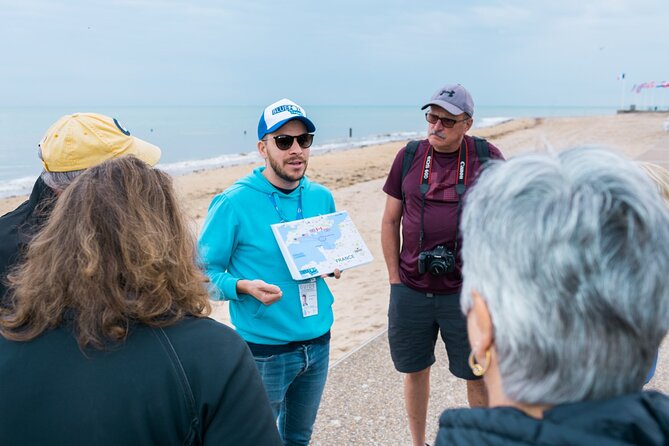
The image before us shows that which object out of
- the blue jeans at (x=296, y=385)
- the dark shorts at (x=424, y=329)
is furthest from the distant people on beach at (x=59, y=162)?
the dark shorts at (x=424, y=329)

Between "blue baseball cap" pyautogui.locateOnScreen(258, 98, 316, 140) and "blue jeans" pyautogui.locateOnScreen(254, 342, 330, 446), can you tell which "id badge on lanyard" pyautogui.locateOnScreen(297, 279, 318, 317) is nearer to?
"blue jeans" pyautogui.locateOnScreen(254, 342, 330, 446)

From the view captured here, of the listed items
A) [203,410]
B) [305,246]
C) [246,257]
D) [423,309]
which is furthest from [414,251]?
[203,410]

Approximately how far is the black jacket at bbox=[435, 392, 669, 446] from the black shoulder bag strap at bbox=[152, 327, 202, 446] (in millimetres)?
668

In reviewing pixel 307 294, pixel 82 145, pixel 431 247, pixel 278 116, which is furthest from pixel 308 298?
pixel 82 145

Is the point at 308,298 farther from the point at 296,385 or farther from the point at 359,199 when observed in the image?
the point at 359,199

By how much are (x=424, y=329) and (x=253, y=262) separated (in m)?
1.17

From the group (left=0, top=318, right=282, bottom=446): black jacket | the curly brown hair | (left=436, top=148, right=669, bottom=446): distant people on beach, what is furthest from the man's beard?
(left=436, top=148, right=669, bottom=446): distant people on beach

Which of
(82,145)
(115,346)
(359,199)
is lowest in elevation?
(359,199)

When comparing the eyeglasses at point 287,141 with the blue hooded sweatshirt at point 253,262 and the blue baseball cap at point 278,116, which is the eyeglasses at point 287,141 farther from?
the blue hooded sweatshirt at point 253,262

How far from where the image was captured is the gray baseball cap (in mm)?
3230

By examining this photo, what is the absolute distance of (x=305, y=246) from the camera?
2.77 meters

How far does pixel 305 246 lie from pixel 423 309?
0.90 m

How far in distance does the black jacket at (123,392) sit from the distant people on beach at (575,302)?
603 millimetres

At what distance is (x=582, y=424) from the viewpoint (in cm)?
95
